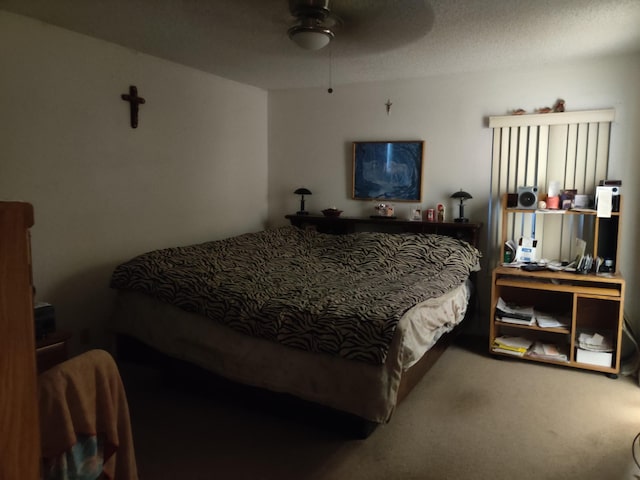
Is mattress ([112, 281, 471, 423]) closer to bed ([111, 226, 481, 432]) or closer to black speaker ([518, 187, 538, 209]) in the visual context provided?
bed ([111, 226, 481, 432])

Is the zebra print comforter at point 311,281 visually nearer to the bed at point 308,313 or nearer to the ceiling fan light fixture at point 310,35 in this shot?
the bed at point 308,313

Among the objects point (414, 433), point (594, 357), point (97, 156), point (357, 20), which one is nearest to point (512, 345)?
point (594, 357)

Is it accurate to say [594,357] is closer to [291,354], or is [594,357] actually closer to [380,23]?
[291,354]

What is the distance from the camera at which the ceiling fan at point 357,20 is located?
2.42 m

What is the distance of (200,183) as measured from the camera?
159 inches

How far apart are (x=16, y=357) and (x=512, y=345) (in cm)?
333

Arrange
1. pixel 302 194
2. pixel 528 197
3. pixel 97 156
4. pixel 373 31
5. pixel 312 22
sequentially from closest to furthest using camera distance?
pixel 312 22
pixel 373 31
pixel 97 156
pixel 528 197
pixel 302 194

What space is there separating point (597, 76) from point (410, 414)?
2.80m

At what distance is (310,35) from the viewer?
2.54 metres

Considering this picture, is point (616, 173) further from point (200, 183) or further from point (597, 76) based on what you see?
point (200, 183)

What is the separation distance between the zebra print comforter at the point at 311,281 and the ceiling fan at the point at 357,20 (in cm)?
144

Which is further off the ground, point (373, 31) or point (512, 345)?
point (373, 31)

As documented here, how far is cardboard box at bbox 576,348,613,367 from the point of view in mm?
3148

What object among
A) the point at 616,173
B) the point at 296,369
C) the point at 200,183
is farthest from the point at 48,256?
the point at 616,173
